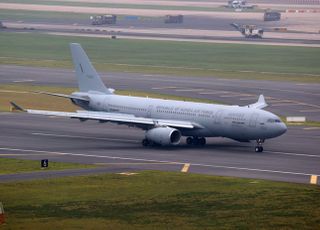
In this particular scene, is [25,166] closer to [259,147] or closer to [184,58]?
[259,147]

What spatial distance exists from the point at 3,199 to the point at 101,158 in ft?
63.8

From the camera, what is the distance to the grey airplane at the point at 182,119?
86.2 m

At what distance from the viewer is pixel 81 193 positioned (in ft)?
220

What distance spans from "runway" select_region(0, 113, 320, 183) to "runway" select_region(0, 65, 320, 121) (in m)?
21.8

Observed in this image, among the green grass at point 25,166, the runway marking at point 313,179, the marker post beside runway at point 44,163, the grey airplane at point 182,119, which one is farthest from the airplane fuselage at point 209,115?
the marker post beside runway at point 44,163

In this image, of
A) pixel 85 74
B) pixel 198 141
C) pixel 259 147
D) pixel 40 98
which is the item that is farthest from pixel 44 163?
pixel 40 98

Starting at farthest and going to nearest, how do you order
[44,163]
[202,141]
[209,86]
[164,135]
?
[209,86] < [202,141] < [164,135] < [44,163]

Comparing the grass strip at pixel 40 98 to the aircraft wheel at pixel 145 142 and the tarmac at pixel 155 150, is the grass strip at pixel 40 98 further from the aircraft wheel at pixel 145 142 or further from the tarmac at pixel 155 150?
the aircraft wheel at pixel 145 142

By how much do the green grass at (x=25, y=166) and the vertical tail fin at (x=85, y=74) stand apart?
2015cm

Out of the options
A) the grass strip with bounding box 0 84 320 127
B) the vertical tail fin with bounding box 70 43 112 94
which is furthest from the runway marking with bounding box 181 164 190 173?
the grass strip with bounding box 0 84 320 127

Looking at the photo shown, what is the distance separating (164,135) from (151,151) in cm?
176

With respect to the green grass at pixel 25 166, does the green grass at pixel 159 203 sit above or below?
below

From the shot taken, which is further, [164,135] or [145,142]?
[145,142]

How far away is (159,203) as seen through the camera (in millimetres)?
63875
